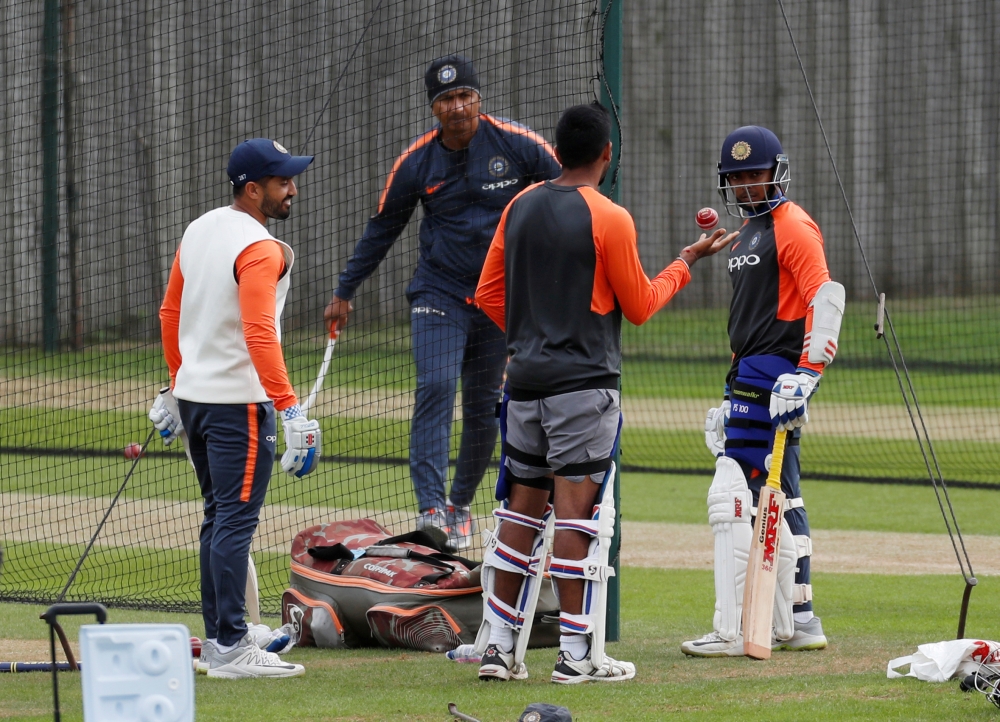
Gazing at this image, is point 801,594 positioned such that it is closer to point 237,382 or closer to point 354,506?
point 237,382

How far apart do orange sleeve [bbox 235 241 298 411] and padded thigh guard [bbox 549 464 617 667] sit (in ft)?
3.43

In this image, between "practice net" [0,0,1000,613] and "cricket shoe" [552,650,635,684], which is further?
"practice net" [0,0,1000,613]

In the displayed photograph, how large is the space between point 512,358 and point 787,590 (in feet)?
4.65

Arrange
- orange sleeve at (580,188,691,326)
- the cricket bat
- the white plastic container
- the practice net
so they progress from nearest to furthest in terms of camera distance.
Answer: the white plastic container
orange sleeve at (580,188,691,326)
the cricket bat
the practice net

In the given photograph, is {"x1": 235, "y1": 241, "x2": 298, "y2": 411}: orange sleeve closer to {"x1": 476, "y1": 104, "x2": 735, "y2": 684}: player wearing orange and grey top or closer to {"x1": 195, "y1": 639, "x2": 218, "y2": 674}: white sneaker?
{"x1": 476, "y1": 104, "x2": 735, "y2": 684}: player wearing orange and grey top

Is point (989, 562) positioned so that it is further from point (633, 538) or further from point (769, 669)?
point (769, 669)

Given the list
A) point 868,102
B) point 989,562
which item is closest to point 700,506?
point 989,562

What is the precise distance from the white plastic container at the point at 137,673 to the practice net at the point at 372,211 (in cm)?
371

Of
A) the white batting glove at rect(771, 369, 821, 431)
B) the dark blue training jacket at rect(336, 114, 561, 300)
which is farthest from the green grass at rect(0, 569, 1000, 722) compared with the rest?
the dark blue training jacket at rect(336, 114, 561, 300)

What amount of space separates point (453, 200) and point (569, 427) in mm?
2652

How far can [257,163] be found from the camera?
4641 mm

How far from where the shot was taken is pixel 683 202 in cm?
1780

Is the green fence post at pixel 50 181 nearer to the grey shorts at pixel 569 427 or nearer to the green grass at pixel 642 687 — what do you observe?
the green grass at pixel 642 687

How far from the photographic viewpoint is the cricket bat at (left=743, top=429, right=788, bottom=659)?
15.1 feet
